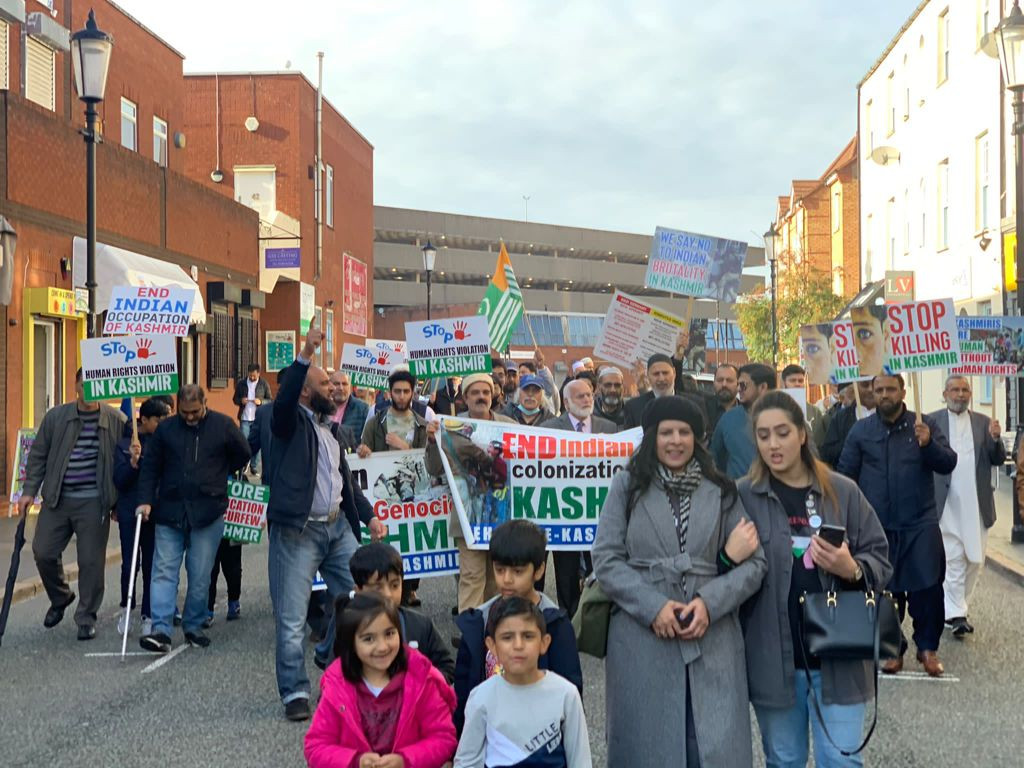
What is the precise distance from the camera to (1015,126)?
14625 millimetres

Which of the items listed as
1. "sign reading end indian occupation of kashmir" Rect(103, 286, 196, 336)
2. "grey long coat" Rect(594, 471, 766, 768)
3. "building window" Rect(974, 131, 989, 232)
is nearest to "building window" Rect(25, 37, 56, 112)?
"sign reading end indian occupation of kashmir" Rect(103, 286, 196, 336)

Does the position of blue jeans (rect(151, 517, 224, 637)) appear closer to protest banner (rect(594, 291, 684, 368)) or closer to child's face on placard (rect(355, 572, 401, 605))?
child's face on placard (rect(355, 572, 401, 605))

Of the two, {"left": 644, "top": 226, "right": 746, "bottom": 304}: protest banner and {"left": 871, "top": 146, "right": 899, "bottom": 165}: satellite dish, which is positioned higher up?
{"left": 871, "top": 146, "right": 899, "bottom": 165}: satellite dish

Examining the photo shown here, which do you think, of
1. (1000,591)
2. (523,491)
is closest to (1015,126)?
(1000,591)

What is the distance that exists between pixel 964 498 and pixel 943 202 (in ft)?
70.9

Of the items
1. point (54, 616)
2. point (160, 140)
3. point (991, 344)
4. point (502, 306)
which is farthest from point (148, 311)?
point (160, 140)

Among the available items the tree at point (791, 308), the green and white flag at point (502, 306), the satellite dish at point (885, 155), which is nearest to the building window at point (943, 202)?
the satellite dish at point (885, 155)

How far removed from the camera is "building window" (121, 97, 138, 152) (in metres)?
27.3

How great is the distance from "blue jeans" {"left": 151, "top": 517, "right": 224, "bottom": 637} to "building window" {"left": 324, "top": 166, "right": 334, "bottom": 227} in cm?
3287

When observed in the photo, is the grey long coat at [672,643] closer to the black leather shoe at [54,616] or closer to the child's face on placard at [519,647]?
the child's face on placard at [519,647]

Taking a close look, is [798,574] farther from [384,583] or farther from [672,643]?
[384,583]

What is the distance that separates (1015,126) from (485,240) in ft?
260

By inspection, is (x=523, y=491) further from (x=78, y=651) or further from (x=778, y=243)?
(x=778, y=243)

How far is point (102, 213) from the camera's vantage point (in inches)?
867
